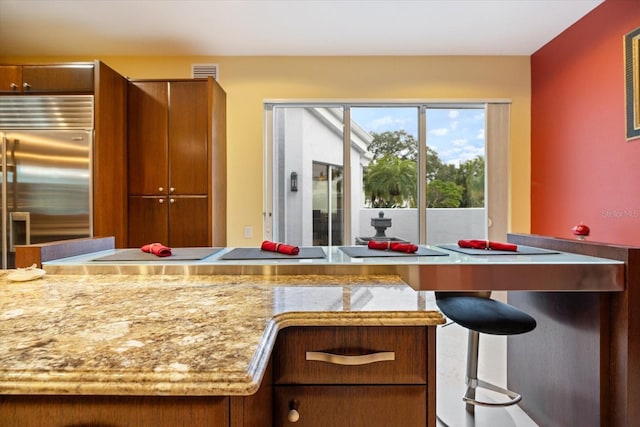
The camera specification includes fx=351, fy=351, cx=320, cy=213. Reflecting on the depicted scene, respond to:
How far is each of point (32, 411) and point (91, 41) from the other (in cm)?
349

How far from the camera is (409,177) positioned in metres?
3.54

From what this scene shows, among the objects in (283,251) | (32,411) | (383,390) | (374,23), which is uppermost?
(374,23)

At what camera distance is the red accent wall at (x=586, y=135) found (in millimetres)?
2369

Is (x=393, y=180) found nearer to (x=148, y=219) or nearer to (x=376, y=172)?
(x=376, y=172)

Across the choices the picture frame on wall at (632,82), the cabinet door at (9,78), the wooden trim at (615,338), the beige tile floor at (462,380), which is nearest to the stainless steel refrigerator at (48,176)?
the cabinet door at (9,78)

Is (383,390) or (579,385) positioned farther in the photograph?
(579,385)

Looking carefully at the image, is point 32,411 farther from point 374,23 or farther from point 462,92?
point 462,92

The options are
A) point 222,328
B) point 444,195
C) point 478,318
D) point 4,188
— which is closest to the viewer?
point 222,328

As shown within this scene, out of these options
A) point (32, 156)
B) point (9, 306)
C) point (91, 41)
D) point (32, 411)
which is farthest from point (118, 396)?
point (91, 41)

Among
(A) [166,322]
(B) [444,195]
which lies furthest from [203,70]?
(A) [166,322]

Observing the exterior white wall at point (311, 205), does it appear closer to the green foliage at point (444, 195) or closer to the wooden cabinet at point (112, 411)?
the green foliage at point (444, 195)

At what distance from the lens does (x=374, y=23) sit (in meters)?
2.82

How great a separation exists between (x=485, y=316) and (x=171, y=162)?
8.60 feet

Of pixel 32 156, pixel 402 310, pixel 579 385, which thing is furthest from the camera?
pixel 32 156
